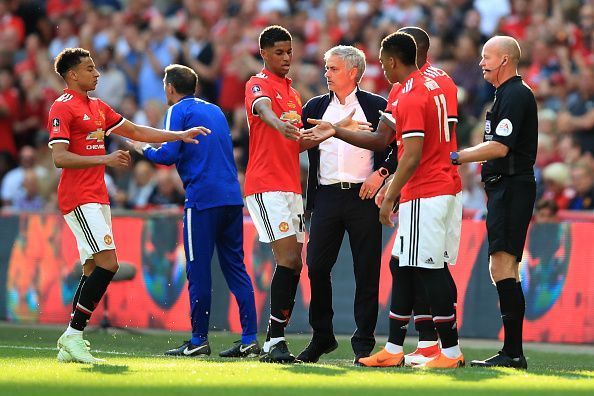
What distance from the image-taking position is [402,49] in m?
9.80

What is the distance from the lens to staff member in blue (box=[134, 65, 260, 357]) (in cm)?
1130

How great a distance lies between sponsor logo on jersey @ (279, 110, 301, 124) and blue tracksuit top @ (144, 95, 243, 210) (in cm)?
126

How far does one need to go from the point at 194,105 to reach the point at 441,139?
274 cm

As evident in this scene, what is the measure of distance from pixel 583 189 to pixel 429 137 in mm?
5787

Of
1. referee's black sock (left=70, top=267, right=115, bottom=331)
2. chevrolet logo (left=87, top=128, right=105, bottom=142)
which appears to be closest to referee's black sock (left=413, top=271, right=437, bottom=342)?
referee's black sock (left=70, top=267, right=115, bottom=331)

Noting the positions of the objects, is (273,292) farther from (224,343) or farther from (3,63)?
(3,63)

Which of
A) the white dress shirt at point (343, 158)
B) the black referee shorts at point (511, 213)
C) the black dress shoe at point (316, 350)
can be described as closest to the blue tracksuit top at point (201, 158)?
the white dress shirt at point (343, 158)

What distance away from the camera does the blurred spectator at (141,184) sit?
17688 millimetres

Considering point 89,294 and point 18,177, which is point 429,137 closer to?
point 89,294

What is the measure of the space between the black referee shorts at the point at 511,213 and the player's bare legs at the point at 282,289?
5.25 feet

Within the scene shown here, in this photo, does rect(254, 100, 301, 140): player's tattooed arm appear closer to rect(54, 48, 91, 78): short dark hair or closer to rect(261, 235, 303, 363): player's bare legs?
rect(261, 235, 303, 363): player's bare legs

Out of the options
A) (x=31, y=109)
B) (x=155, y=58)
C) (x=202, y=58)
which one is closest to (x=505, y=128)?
(x=202, y=58)

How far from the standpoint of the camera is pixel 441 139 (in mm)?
9680

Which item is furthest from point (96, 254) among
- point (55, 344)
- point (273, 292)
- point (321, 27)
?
point (321, 27)
